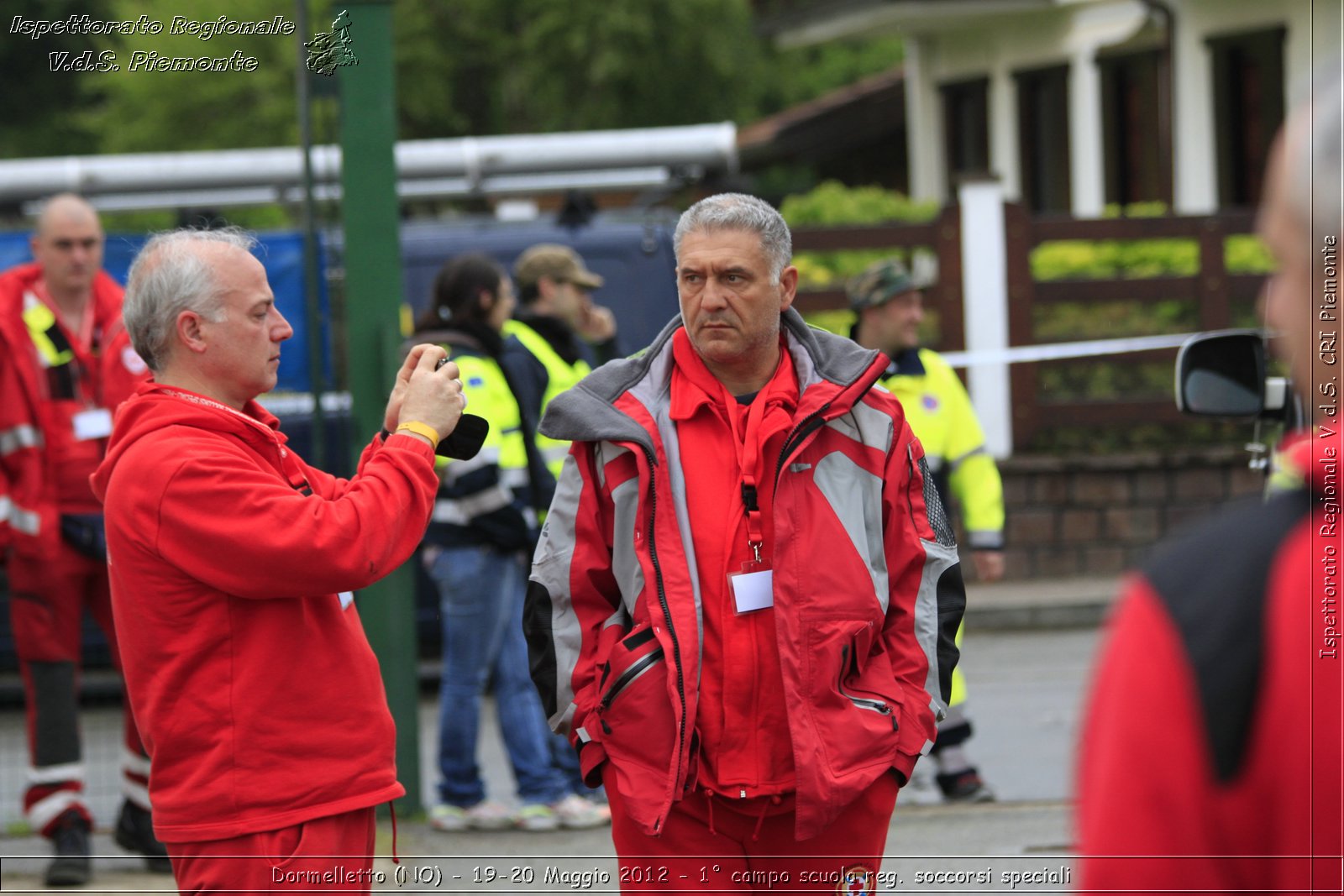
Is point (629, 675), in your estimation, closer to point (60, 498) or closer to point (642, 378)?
point (642, 378)

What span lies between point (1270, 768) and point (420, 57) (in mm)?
25034

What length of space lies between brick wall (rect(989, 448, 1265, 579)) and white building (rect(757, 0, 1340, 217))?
10.1ft

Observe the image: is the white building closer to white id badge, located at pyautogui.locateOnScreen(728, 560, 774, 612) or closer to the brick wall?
the brick wall

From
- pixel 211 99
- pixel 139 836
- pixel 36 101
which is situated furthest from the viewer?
pixel 36 101

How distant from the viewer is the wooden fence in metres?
12.3

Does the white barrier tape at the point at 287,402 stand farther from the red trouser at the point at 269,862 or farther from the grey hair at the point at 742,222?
the red trouser at the point at 269,862

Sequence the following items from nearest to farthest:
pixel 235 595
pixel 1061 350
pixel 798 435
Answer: pixel 235 595 < pixel 798 435 < pixel 1061 350

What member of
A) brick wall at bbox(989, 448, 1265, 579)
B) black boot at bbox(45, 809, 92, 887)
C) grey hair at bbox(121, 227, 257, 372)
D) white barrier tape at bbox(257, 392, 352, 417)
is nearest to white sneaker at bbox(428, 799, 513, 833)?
black boot at bbox(45, 809, 92, 887)

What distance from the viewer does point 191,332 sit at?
319 centimetres

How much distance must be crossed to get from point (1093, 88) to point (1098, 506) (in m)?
8.46

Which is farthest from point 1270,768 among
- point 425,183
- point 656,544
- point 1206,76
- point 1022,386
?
point 1206,76

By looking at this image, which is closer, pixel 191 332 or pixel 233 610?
pixel 233 610

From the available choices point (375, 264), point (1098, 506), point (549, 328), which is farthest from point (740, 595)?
point (1098, 506)

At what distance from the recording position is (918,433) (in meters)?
6.41
